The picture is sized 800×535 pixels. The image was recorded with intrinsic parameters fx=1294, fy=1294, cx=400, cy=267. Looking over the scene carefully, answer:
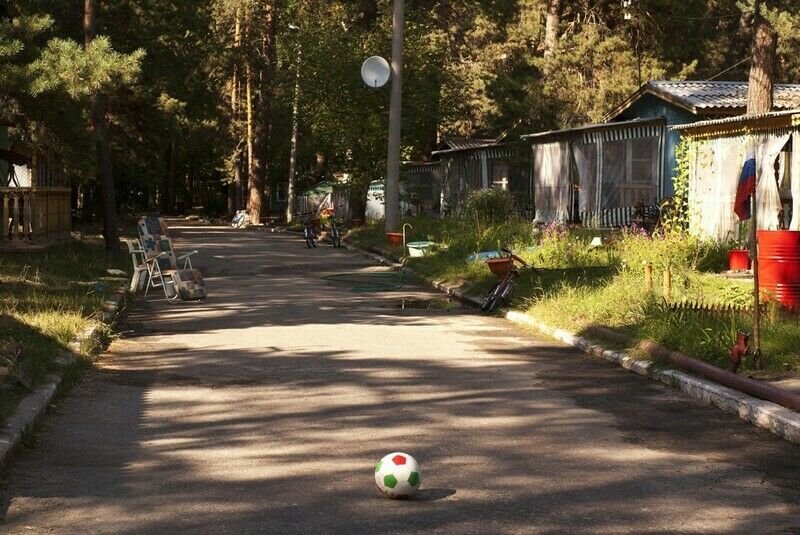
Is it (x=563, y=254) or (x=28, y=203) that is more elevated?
(x=28, y=203)

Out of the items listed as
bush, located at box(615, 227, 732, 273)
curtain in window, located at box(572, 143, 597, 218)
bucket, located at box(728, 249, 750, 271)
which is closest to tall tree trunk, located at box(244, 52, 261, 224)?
curtain in window, located at box(572, 143, 597, 218)

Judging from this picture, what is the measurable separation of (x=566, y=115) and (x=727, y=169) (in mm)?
27113

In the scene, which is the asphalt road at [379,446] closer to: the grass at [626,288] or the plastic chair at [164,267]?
the grass at [626,288]

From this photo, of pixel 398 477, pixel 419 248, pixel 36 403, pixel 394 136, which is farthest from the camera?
pixel 394 136

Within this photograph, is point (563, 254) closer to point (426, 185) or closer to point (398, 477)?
point (398, 477)

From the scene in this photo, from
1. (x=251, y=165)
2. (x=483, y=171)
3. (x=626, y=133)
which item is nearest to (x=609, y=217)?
(x=626, y=133)

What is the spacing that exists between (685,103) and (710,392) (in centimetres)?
2105

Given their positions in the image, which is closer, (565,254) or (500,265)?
(500,265)

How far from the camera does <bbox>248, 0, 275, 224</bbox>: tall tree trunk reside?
63.4 m

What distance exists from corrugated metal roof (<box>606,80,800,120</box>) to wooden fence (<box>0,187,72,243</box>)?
51.0 ft

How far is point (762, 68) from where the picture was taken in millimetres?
27359

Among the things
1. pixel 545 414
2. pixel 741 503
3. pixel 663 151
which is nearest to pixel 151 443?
pixel 545 414

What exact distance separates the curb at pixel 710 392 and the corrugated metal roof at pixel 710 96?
1642cm

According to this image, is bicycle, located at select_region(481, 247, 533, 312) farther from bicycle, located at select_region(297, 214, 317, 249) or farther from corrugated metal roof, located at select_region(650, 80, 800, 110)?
bicycle, located at select_region(297, 214, 317, 249)
